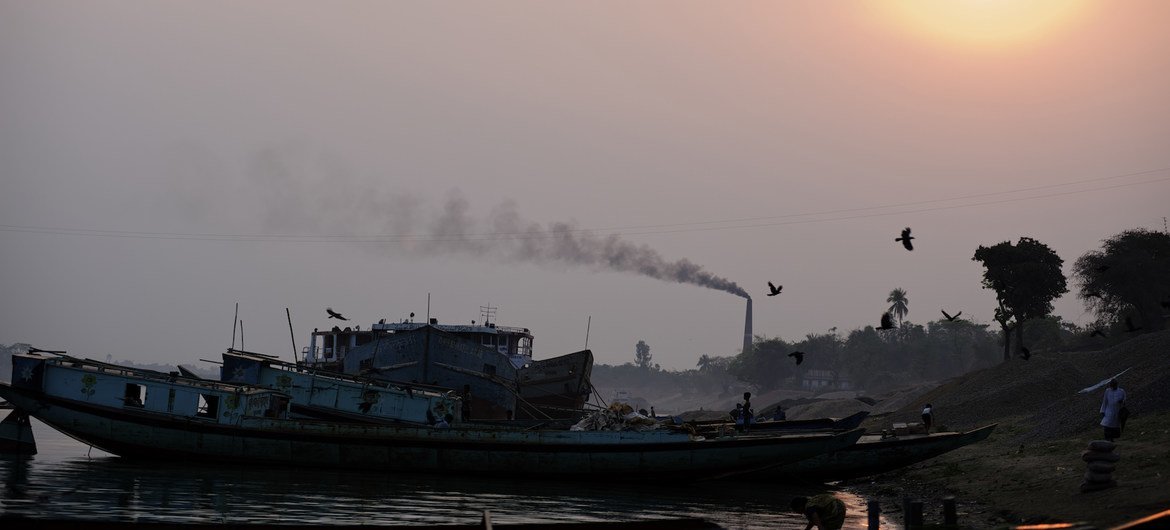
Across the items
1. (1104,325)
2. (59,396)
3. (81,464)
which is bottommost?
(81,464)

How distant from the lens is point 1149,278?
240 ft

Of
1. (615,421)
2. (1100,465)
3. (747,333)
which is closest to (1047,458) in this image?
(1100,465)

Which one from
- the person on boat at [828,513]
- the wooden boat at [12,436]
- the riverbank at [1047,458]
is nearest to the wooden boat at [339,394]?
the wooden boat at [12,436]

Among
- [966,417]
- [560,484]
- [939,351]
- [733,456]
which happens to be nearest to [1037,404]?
[966,417]

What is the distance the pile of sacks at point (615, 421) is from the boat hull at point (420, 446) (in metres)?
0.45

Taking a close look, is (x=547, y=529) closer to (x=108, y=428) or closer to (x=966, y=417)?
(x=108, y=428)

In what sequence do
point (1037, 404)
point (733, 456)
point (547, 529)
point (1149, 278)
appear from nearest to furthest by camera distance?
1. point (547, 529)
2. point (733, 456)
3. point (1037, 404)
4. point (1149, 278)

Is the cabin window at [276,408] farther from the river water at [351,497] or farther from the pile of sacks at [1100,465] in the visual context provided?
the pile of sacks at [1100,465]

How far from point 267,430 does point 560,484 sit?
8748 millimetres

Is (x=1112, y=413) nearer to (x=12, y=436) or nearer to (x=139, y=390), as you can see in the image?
(x=139, y=390)

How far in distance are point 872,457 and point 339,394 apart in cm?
1626

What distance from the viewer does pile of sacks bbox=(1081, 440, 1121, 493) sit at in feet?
60.0

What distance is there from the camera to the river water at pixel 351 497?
20.4 meters

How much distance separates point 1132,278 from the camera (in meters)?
72.8
